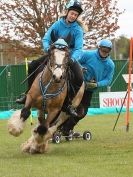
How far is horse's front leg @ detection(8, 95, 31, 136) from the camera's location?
11.3 m

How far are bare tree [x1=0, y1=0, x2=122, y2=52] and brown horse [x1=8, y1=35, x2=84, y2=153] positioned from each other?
21.7 m

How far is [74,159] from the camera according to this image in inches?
431

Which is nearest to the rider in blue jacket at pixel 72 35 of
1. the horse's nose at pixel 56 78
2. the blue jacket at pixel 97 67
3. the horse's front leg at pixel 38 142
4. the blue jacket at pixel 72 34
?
the blue jacket at pixel 72 34

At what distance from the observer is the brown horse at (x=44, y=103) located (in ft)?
37.1

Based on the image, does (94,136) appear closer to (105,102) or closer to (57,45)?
(57,45)

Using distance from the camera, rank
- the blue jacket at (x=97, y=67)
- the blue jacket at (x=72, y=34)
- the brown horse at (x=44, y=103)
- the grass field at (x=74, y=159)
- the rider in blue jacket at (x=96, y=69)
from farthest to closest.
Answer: the blue jacket at (x=97, y=67), the rider in blue jacket at (x=96, y=69), the blue jacket at (x=72, y=34), the brown horse at (x=44, y=103), the grass field at (x=74, y=159)

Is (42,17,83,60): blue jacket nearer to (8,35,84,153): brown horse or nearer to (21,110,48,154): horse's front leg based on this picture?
(8,35,84,153): brown horse

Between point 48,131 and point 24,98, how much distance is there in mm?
746

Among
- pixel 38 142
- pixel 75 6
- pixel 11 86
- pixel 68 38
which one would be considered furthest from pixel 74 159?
pixel 11 86

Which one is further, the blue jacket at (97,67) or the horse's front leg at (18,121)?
the blue jacket at (97,67)

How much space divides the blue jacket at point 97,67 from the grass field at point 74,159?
135cm

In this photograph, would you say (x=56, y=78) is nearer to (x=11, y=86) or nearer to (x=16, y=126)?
(x=16, y=126)

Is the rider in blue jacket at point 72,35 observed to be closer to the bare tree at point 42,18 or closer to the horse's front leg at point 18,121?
the horse's front leg at point 18,121

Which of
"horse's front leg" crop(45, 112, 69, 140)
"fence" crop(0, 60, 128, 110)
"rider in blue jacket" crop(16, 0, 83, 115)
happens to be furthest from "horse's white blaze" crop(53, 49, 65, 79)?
"fence" crop(0, 60, 128, 110)
